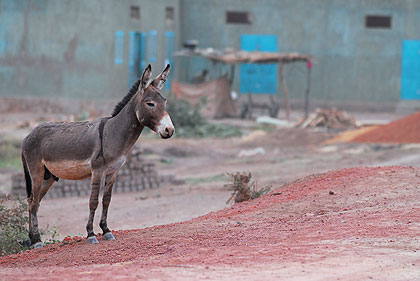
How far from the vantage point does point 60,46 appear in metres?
27.6

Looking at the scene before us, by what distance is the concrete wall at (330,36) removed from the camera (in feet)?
101

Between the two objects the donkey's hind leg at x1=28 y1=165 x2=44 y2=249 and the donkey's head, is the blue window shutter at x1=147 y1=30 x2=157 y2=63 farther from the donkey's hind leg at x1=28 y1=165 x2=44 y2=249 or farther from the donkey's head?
the donkey's head

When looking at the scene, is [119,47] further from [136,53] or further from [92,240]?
[92,240]

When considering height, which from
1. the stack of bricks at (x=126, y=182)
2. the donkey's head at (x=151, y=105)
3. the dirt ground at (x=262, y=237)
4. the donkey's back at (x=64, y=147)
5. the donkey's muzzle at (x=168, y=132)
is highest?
the donkey's head at (x=151, y=105)

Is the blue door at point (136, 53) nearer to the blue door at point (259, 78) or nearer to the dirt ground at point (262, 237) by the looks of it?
the blue door at point (259, 78)

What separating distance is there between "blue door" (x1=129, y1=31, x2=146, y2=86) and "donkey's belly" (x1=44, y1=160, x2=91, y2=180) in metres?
20.5

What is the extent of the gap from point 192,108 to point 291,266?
20.3 metres

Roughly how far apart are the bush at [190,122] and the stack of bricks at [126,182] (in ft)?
24.9

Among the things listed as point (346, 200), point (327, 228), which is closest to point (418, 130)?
point (346, 200)

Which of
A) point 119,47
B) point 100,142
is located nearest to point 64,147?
point 100,142

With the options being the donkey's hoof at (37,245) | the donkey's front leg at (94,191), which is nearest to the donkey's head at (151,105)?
the donkey's front leg at (94,191)

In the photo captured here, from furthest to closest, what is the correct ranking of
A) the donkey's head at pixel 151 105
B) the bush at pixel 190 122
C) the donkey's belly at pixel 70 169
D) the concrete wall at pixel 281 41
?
the concrete wall at pixel 281 41 < the bush at pixel 190 122 < the donkey's belly at pixel 70 169 < the donkey's head at pixel 151 105

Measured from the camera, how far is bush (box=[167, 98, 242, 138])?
24.5 m

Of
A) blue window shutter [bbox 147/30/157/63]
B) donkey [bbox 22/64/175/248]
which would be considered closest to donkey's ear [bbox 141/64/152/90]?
donkey [bbox 22/64/175/248]
